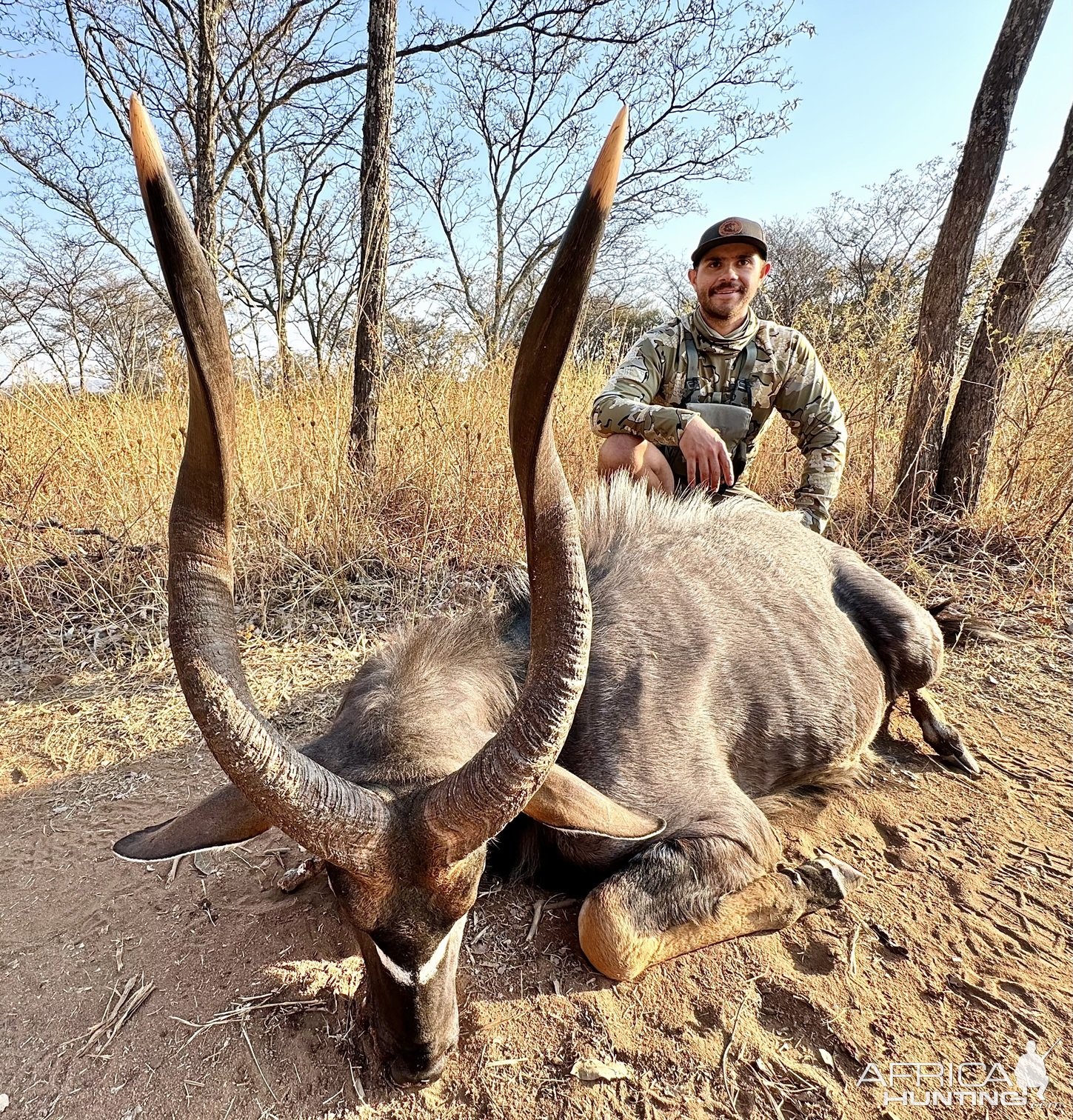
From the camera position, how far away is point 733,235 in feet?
14.9

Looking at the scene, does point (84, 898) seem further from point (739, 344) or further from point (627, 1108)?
point (739, 344)

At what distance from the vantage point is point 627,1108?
183 centimetres

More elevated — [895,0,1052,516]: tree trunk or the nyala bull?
[895,0,1052,516]: tree trunk

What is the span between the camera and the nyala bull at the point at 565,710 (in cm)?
148

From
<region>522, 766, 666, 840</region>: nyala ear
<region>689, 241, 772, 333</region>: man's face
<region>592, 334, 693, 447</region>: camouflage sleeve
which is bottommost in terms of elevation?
<region>522, 766, 666, 840</region>: nyala ear

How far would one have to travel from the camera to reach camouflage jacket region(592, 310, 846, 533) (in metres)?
4.69

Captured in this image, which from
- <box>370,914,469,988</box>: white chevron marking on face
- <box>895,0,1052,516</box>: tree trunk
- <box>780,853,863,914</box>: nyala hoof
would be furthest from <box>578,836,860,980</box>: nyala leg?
<box>895,0,1052,516</box>: tree trunk

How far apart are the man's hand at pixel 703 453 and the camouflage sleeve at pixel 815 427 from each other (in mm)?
944

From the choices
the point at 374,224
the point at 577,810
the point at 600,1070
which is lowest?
the point at 600,1070

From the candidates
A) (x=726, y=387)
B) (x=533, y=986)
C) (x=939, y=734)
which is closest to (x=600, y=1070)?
(x=533, y=986)

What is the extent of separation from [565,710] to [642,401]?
11.6 ft

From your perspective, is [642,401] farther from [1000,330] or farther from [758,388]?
[1000,330]

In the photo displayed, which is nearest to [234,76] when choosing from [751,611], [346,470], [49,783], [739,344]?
[346,470]

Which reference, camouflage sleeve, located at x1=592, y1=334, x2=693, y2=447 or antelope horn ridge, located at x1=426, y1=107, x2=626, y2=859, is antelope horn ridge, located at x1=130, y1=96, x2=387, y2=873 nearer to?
antelope horn ridge, located at x1=426, y1=107, x2=626, y2=859
